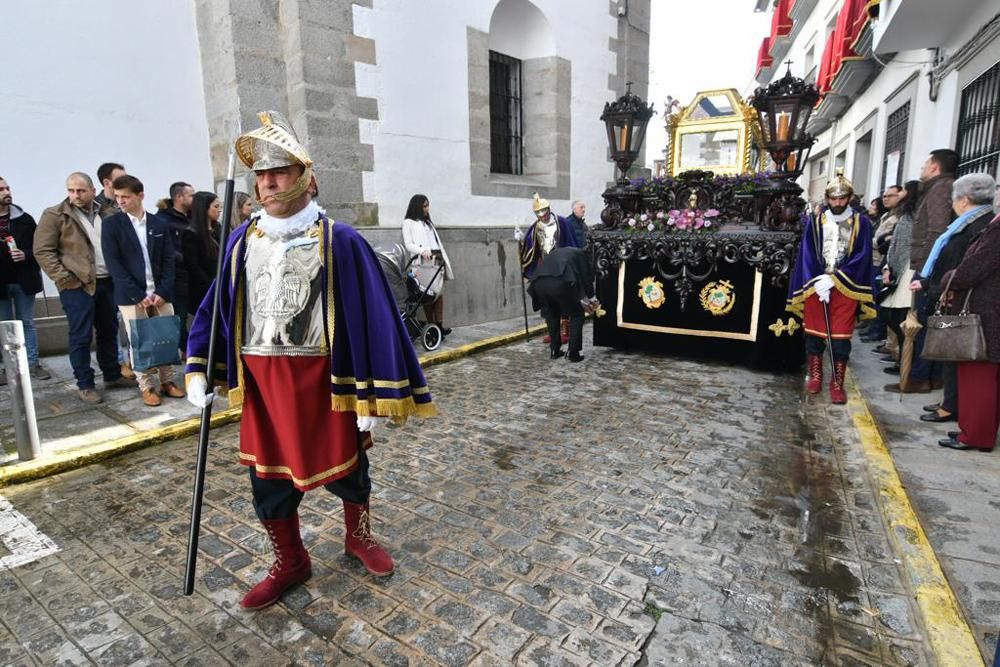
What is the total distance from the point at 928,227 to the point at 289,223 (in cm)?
554

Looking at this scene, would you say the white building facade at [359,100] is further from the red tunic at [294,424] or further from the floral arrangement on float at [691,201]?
the red tunic at [294,424]

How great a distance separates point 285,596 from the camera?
8.49ft

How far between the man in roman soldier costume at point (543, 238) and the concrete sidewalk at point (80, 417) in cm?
438

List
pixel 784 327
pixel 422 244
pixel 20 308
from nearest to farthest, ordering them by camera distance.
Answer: pixel 20 308 < pixel 784 327 < pixel 422 244

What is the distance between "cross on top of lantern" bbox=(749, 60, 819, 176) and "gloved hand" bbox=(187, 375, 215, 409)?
5502 mm

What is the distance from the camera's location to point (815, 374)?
5582 millimetres

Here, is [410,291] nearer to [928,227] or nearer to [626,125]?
[626,125]

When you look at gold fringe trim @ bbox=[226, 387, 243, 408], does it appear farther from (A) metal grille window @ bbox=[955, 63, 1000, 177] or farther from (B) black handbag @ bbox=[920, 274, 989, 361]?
(A) metal grille window @ bbox=[955, 63, 1000, 177]

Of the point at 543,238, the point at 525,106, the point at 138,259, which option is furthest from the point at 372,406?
the point at 525,106

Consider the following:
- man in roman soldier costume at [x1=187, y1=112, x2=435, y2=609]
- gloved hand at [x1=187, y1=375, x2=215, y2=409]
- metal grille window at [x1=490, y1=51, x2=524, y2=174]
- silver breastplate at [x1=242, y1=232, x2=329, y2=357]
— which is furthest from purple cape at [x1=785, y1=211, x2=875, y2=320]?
metal grille window at [x1=490, y1=51, x2=524, y2=174]

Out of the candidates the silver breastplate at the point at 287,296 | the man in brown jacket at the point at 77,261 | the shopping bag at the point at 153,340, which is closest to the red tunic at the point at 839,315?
the silver breastplate at the point at 287,296

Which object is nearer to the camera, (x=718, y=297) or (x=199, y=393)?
(x=199, y=393)

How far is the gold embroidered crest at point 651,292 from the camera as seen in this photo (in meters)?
6.77

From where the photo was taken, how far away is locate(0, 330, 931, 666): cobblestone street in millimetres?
2277
